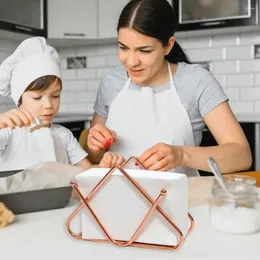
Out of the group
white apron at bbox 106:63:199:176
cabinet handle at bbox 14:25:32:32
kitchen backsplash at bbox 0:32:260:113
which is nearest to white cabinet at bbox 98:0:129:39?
kitchen backsplash at bbox 0:32:260:113

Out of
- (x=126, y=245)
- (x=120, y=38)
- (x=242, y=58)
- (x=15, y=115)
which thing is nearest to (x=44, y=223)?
(x=126, y=245)

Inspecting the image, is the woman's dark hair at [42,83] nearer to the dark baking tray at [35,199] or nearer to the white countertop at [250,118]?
the dark baking tray at [35,199]

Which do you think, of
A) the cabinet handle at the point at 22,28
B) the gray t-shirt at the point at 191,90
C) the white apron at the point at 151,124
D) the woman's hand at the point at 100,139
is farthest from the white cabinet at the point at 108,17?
the woman's hand at the point at 100,139

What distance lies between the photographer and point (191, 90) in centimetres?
157

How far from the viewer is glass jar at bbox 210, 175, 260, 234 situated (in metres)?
0.72

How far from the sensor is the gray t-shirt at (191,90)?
153 centimetres

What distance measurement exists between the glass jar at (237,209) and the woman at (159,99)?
525 mm

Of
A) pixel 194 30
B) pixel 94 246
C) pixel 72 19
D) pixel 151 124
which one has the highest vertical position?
pixel 72 19

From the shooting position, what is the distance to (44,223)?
0.78m

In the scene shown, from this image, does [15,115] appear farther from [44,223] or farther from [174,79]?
[174,79]

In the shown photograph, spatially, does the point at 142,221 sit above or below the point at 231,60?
below

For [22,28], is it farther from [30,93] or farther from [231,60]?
[30,93]

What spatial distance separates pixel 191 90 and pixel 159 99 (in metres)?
0.12

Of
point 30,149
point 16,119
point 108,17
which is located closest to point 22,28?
point 108,17
